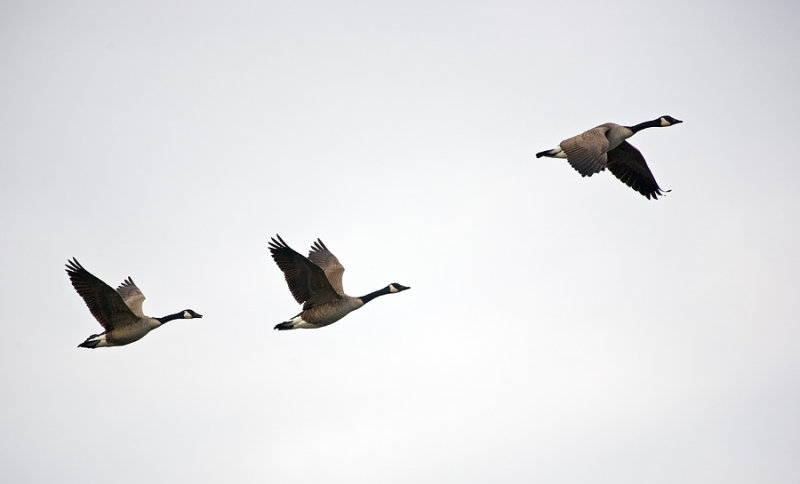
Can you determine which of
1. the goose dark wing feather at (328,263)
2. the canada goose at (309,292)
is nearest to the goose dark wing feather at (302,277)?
the canada goose at (309,292)

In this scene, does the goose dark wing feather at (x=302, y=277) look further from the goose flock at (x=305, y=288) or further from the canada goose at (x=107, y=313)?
the canada goose at (x=107, y=313)

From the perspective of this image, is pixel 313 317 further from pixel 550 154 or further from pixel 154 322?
pixel 550 154

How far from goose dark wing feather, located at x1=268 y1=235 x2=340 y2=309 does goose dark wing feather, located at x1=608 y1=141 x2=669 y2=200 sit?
23.6ft

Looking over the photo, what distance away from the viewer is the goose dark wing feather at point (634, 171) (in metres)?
22.9

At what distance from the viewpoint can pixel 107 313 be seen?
2094 cm

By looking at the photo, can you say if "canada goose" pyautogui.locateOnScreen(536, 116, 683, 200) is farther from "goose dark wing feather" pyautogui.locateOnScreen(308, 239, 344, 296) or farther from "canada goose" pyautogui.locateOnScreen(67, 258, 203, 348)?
"canada goose" pyautogui.locateOnScreen(67, 258, 203, 348)

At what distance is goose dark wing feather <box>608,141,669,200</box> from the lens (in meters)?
22.9

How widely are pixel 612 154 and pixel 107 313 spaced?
11236mm

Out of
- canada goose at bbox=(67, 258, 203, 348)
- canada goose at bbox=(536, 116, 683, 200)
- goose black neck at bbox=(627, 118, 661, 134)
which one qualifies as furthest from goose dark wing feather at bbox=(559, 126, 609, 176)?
canada goose at bbox=(67, 258, 203, 348)

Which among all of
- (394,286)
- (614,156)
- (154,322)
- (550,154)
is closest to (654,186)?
(614,156)

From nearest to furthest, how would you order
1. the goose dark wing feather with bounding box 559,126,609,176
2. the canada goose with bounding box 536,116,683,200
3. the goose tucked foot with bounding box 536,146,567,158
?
the goose dark wing feather with bounding box 559,126,609,176 < the canada goose with bounding box 536,116,683,200 < the goose tucked foot with bounding box 536,146,567,158

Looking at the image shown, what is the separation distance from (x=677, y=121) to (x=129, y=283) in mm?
13043

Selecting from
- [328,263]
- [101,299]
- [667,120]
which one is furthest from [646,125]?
[101,299]

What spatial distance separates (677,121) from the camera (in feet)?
76.5
